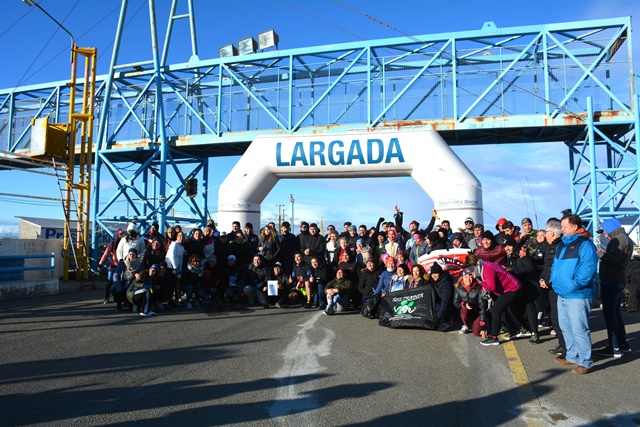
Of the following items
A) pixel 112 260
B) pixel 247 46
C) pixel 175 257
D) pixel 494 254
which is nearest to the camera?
pixel 494 254

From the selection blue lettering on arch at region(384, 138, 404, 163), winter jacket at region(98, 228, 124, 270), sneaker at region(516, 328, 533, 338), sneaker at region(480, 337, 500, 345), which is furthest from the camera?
blue lettering on arch at region(384, 138, 404, 163)

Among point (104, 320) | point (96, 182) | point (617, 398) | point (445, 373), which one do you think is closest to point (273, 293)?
point (104, 320)

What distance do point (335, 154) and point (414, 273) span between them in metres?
5.87

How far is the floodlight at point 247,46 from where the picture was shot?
17000 mm

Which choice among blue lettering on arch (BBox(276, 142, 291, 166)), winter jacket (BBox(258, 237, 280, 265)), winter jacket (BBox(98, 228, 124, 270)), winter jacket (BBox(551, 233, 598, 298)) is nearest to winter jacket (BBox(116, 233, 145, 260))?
winter jacket (BBox(98, 228, 124, 270))

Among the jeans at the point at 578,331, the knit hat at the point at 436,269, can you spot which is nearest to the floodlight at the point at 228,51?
the knit hat at the point at 436,269

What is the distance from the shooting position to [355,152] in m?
12.6

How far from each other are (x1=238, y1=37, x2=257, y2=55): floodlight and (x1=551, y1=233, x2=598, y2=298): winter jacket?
14.3 m

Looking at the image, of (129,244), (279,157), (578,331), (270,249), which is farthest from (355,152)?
(578,331)

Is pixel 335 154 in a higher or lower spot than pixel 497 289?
higher

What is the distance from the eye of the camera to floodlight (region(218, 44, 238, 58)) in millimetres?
16906

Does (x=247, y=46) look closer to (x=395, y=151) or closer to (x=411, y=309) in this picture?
(x=395, y=151)

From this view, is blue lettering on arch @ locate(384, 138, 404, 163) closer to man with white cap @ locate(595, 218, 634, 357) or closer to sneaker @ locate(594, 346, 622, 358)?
man with white cap @ locate(595, 218, 634, 357)

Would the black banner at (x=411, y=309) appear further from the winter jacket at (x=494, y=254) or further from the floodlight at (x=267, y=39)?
the floodlight at (x=267, y=39)
